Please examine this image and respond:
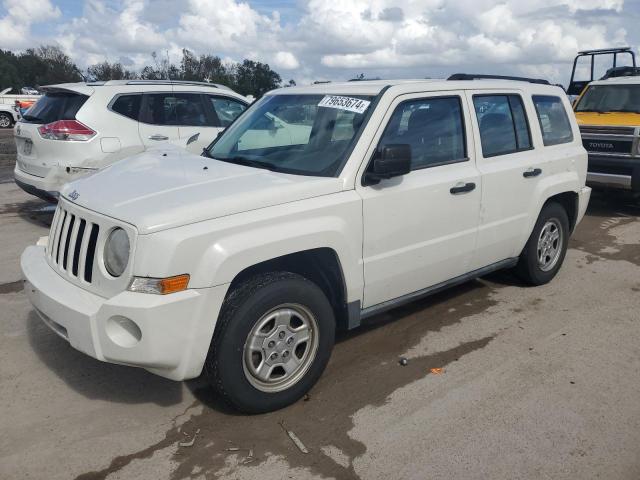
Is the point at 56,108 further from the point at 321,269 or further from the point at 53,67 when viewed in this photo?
the point at 53,67

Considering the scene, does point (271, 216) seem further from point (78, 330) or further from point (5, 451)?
point (5, 451)

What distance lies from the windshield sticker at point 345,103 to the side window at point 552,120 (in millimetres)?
2036

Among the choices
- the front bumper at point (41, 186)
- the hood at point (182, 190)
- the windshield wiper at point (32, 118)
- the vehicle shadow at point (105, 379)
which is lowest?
the vehicle shadow at point (105, 379)

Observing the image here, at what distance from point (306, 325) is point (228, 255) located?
759 mm

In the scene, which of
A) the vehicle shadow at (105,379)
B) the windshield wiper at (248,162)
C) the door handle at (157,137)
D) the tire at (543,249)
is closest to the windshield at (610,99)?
the tire at (543,249)

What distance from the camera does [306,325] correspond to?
358 centimetres

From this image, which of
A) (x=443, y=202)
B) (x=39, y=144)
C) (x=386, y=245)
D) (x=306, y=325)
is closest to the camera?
(x=306, y=325)

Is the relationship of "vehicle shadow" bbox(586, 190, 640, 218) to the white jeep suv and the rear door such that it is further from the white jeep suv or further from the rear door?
the white jeep suv

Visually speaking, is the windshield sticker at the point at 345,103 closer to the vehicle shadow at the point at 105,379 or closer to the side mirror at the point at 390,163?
the side mirror at the point at 390,163

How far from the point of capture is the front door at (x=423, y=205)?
388 centimetres

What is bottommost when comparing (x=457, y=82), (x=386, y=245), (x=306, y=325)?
(x=306, y=325)

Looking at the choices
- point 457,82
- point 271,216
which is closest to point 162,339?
point 271,216

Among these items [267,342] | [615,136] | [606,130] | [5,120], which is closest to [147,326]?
[267,342]

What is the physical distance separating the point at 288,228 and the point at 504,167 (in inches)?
87.1
